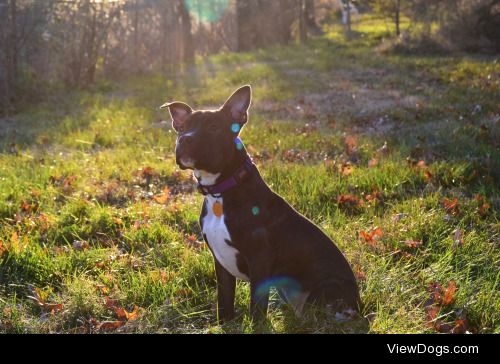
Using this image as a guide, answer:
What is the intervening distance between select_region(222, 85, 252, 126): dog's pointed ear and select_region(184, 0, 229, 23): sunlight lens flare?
64.6 ft

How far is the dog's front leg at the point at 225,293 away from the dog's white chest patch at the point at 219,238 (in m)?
0.15

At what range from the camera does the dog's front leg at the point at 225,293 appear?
12.1 ft

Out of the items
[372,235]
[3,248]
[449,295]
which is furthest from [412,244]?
[3,248]

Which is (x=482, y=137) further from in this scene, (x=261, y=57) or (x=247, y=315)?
(x=261, y=57)

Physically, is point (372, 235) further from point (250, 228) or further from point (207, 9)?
point (207, 9)

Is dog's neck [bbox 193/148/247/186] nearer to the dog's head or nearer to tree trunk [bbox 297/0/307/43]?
the dog's head

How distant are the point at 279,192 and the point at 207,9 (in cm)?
2096

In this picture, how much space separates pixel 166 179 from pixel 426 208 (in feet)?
11.0

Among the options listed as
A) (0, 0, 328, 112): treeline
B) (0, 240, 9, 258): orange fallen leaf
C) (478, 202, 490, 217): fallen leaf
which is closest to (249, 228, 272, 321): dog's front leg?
(0, 240, 9, 258): orange fallen leaf

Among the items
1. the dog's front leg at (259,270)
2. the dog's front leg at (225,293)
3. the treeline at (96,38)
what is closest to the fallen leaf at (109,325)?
the dog's front leg at (225,293)

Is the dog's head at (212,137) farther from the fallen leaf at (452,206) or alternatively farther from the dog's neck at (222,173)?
the fallen leaf at (452,206)

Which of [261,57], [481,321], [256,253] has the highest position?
[261,57]

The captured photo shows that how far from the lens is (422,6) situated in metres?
24.0
